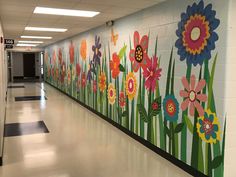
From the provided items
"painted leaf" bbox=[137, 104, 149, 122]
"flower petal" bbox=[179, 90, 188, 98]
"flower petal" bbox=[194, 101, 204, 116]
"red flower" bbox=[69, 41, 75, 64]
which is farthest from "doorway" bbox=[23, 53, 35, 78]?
"flower petal" bbox=[194, 101, 204, 116]

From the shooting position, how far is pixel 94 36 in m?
7.68

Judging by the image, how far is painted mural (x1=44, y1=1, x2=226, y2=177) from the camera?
3.36m

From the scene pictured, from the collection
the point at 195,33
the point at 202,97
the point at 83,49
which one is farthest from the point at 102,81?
the point at 202,97

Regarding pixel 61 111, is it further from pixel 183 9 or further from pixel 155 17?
pixel 183 9

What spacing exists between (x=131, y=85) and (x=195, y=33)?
87.2 inches

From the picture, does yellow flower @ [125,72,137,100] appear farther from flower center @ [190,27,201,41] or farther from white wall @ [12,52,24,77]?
white wall @ [12,52,24,77]

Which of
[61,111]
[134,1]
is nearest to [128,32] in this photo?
[134,1]

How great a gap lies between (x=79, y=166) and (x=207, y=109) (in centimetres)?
216

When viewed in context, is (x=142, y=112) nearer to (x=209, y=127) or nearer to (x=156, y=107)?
(x=156, y=107)

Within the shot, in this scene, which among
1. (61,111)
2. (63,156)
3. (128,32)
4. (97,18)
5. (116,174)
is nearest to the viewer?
(116,174)

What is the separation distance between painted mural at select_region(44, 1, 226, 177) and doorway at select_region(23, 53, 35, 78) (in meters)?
17.0

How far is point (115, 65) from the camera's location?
20.6ft

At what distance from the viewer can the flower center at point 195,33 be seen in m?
3.54

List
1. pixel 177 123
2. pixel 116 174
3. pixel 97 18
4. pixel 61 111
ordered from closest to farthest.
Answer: pixel 116 174
pixel 177 123
pixel 97 18
pixel 61 111
